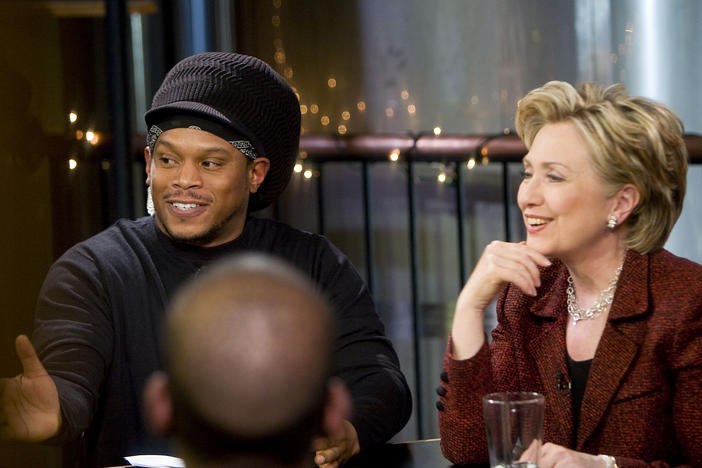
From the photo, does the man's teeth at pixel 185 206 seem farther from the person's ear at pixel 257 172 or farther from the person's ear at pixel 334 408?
the person's ear at pixel 334 408

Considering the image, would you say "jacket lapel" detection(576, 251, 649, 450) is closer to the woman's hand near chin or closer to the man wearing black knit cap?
the woman's hand near chin

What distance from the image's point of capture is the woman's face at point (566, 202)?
1359mm

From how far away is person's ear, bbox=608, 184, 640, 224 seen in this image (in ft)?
4.54

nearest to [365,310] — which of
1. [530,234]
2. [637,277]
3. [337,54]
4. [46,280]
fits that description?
[530,234]

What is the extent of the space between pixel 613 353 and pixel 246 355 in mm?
1014

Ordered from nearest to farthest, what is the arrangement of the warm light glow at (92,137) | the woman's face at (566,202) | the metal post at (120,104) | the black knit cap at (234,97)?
the woman's face at (566,202)
the black knit cap at (234,97)
the warm light glow at (92,137)
the metal post at (120,104)

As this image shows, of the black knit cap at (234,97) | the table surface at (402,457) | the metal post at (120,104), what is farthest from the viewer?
the metal post at (120,104)

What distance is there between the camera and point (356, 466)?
1.16m

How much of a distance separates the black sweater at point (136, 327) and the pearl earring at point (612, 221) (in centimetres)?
42

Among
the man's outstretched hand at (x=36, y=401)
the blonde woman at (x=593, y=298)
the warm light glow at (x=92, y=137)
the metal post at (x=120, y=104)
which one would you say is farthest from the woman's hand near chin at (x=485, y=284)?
the metal post at (x=120, y=104)

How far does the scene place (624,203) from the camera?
1396mm

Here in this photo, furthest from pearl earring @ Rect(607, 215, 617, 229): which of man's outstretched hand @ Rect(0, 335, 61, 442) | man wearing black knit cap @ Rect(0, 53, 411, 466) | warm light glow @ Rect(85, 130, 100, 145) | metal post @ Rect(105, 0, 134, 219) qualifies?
metal post @ Rect(105, 0, 134, 219)

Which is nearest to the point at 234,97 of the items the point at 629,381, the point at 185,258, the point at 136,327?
the point at 185,258

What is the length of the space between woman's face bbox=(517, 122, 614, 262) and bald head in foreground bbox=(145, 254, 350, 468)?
1.04 meters
